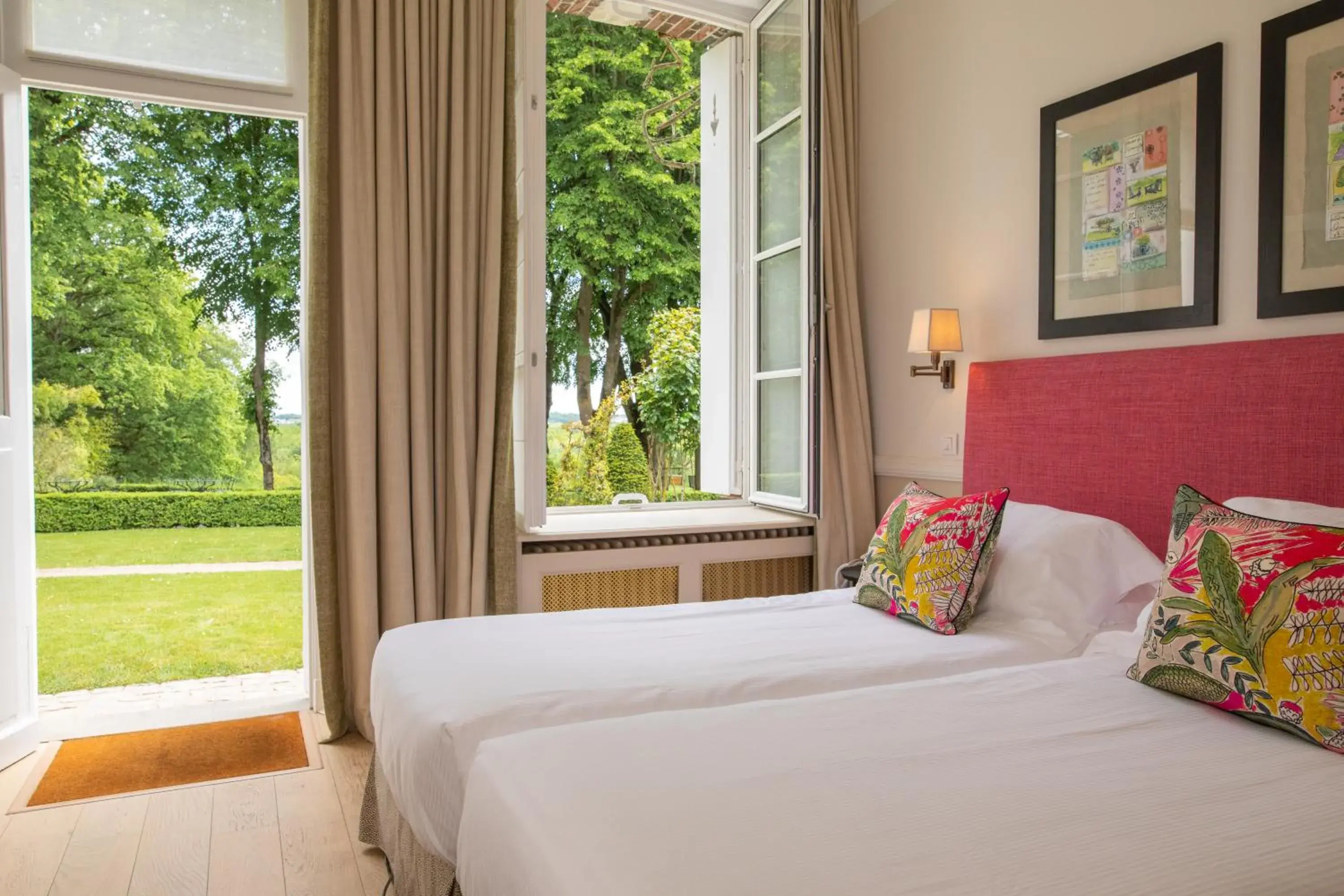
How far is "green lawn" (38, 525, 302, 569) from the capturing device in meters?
6.19

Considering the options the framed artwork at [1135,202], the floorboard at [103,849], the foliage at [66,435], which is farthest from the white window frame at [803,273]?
the foliage at [66,435]

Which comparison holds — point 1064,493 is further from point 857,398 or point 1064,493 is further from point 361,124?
point 361,124

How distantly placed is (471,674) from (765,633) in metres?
0.75

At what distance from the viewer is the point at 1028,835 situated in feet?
3.60

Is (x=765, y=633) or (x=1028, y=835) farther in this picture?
(x=765, y=633)

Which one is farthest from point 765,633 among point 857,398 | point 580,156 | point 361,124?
point 580,156

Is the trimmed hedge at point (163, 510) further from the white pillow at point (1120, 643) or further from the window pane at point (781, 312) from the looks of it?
the white pillow at point (1120, 643)

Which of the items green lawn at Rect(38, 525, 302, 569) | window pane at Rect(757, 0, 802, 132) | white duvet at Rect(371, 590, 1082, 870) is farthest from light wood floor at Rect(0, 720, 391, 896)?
green lawn at Rect(38, 525, 302, 569)

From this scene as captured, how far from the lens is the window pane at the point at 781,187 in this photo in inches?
139

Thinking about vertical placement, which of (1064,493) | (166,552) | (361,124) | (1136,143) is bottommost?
(166,552)

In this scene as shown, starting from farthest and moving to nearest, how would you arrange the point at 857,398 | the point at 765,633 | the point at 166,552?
the point at 166,552 → the point at 857,398 → the point at 765,633

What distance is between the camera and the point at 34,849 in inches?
89.1

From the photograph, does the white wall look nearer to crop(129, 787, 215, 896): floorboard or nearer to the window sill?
the window sill

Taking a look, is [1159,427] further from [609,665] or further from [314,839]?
[314,839]
